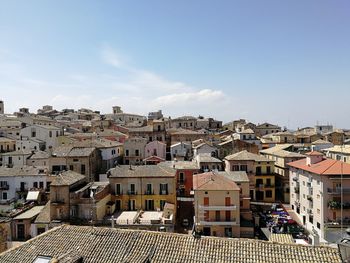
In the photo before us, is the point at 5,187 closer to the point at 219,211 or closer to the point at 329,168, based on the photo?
the point at 219,211

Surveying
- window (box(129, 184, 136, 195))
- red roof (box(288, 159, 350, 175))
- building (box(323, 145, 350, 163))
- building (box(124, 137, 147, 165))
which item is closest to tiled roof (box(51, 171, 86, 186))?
window (box(129, 184, 136, 195))

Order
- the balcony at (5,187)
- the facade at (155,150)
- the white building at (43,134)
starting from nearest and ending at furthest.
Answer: the balcony at (5,187)
the facade at (155,150)
the white building at (43,134)

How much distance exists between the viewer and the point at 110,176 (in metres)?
42.8

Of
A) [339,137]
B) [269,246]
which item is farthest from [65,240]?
[339,137]

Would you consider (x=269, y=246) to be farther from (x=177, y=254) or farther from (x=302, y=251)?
(x=177, y=254)

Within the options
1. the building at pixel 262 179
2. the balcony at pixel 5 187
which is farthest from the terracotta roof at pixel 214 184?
the balcony at pixel 5 187

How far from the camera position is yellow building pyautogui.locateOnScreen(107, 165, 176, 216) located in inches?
1668

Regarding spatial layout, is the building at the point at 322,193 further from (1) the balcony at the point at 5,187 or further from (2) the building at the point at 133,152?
(1) the balcony at the point at 5,187

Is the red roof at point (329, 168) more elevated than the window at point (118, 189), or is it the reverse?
the red roof at point (329, 168)

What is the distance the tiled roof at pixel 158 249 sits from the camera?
1597 cm

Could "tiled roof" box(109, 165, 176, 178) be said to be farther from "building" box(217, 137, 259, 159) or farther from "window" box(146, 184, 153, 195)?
"building" box(217, 137, 259, 159)

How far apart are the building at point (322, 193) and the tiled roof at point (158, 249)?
23.4 m

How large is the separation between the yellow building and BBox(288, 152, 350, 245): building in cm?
1642

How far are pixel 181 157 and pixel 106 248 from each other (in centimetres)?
4785
